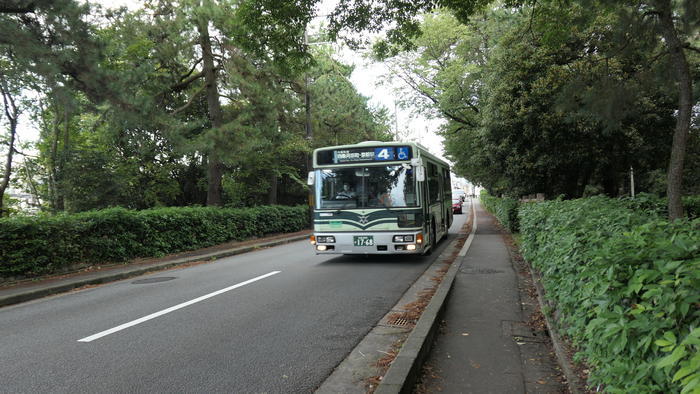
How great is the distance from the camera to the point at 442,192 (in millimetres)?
15375

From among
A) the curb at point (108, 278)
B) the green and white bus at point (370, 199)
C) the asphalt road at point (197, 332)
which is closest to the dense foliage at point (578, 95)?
the green and white bus at point (370, 199)

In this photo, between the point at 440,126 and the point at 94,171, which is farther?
the point at 440,126


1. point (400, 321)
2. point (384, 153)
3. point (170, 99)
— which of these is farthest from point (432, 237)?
point (170, 99)

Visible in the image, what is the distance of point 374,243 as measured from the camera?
10.4 meters

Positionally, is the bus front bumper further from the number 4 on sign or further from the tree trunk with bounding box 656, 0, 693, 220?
the tree trunk with bounding box 656, 0, 693, 220

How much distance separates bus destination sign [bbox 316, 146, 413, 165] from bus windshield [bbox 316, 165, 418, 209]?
0.20 m

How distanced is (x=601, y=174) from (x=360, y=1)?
11.7 metres

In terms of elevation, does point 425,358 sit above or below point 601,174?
below

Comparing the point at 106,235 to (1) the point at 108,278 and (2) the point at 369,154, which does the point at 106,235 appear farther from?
(2) the point at 369,154

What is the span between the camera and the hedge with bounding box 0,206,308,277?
9.48m

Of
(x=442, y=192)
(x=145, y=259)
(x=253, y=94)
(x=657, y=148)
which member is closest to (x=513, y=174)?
(x=442, y=192)

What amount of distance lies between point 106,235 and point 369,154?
7699mm

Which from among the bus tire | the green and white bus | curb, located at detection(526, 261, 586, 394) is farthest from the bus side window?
curb, located at detection(526, 261, 586, 394)

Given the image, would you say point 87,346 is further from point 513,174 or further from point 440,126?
point 440,126
